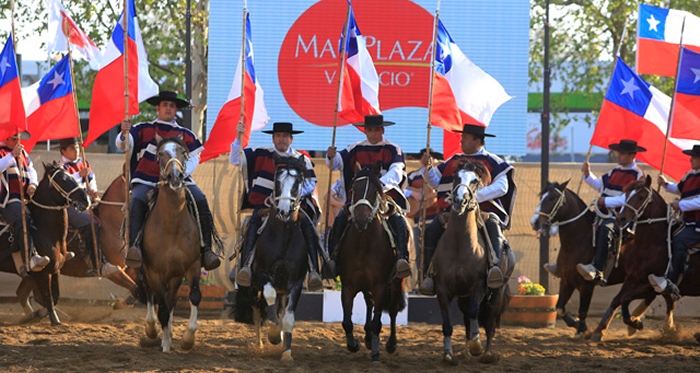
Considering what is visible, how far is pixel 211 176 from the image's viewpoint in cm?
1673

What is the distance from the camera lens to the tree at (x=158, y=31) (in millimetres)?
20438

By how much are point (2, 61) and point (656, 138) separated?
8660 millimetres

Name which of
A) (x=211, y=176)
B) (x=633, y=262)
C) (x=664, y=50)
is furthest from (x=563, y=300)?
(x=211, y=176)

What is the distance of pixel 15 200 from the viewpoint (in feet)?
43.2

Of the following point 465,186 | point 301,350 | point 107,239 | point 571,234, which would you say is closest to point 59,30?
point 107,239

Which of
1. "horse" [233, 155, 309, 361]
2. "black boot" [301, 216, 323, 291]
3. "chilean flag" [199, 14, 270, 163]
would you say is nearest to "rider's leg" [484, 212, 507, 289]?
"black boot" [301, 216, 323, 291]

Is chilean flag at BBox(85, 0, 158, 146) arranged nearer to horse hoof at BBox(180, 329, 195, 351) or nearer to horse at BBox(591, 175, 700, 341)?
horse hoof at BBox(180, 329, 195, 351)

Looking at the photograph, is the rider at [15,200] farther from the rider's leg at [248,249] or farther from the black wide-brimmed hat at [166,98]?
the rider's leg at [248,249]

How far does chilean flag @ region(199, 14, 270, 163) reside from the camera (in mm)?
12430

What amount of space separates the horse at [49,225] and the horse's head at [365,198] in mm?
4448

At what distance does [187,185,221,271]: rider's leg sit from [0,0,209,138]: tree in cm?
929

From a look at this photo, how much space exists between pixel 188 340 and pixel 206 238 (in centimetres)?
108

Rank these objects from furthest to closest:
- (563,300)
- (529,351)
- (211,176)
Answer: (211,176) → (563,300) → (529,351)

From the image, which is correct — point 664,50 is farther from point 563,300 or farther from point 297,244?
point 297,244
